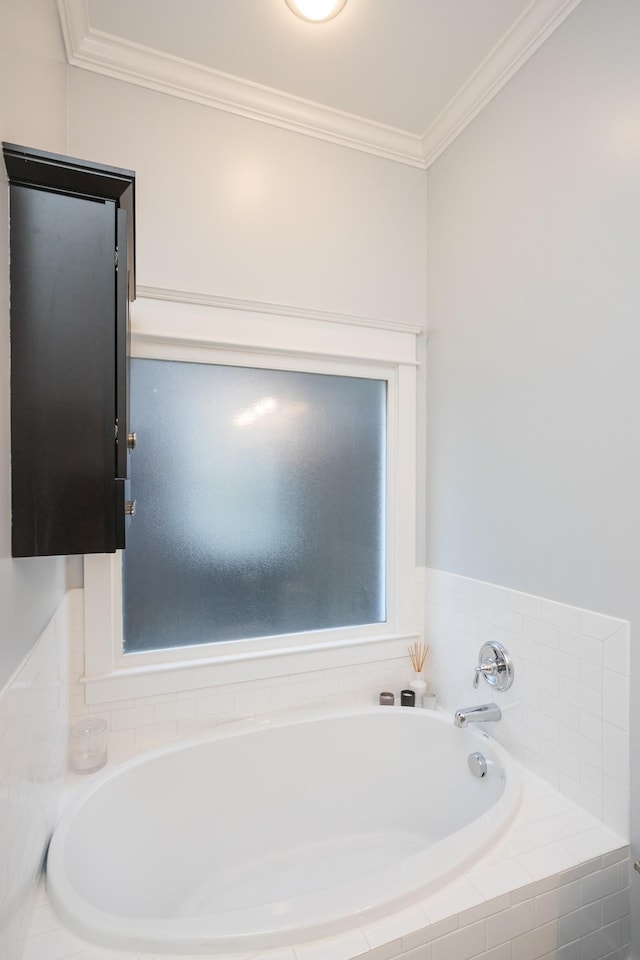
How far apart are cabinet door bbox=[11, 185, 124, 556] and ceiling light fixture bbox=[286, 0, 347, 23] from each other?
1020 mm

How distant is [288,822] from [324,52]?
276 cm

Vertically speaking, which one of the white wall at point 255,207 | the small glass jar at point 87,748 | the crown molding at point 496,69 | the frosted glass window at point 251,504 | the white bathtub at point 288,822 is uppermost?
the crown molding at point 496,69

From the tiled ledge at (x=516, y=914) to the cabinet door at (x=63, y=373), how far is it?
0.86m

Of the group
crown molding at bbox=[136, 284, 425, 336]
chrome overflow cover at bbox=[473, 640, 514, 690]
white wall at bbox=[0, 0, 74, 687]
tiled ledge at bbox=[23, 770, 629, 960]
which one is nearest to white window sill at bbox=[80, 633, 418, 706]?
chrome overflow cover at bbox=[473, 640, 514, 690]

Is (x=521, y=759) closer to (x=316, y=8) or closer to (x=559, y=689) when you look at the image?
(x=559, y=689)

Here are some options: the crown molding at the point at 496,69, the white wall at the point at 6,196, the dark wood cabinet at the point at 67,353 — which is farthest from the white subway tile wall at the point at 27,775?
the crown molding at the point at 496,69

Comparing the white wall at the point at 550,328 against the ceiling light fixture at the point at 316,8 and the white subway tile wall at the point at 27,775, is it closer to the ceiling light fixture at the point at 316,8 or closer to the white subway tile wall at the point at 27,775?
the ceiling light fixture at the point at 316,8

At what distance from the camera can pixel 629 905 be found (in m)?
1.26

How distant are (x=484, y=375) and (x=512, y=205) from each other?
1.92ft

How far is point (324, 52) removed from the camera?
1.68 m

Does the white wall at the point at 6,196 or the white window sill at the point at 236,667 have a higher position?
the white wall at the point at 6,196

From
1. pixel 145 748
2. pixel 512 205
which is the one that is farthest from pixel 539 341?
pixel 145 748

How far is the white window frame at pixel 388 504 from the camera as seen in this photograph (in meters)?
1.73

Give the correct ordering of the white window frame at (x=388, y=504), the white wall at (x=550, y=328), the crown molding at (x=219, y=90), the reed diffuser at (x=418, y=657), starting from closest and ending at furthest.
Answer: the white wall at (x=550, y=328) → the crown molding at (x=219, y=90) → the white window frame at (x=388, y=504) → the reed diffuser at (x=418, y=657)
